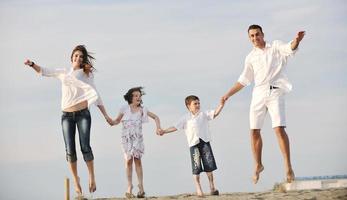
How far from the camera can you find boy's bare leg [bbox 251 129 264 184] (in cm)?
1272

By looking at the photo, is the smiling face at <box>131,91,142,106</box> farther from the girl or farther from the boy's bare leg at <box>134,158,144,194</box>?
the boy's bare leg at <box>134,158,144,194</box>

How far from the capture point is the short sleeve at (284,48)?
484 inches

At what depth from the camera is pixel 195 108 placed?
1409 centimetres

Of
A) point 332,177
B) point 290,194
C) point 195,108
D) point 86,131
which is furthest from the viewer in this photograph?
point 332,177

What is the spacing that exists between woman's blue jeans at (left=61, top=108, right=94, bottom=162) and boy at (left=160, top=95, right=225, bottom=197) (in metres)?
1.96

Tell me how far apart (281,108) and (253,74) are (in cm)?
98

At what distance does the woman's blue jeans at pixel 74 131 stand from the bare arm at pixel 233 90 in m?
2.57

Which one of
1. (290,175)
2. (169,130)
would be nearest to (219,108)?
(169,130)

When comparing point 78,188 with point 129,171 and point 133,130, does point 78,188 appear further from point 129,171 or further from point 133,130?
point 133,130

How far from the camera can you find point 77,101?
43.9 ft

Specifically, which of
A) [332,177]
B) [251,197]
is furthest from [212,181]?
[332,177]

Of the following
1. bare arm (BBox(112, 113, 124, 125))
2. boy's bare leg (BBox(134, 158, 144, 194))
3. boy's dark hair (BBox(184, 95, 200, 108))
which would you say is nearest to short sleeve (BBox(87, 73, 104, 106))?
bare arm (BBox(112, 113, 124, 125))

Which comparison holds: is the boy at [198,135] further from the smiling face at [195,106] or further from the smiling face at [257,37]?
the smiling face at [257,37]

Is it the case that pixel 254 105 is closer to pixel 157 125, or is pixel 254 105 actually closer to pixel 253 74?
pixel 253 74
